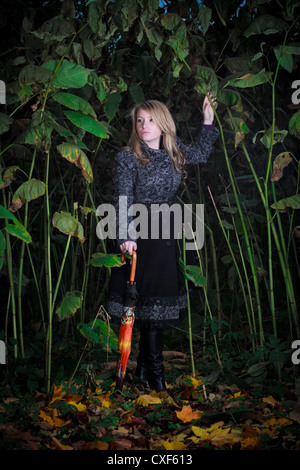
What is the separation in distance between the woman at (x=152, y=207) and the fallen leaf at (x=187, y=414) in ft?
0.93

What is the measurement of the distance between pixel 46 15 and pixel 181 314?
169 centimetres

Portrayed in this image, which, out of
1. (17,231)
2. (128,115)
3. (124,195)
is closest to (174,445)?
(17,231)

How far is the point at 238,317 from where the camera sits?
9.49ft

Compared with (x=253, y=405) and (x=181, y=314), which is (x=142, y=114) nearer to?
(x=181, y=314)

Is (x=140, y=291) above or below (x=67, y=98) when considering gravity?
below

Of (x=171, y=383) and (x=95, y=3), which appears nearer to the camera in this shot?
(x=95, y=3)

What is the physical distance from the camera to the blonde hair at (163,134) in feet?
7.16


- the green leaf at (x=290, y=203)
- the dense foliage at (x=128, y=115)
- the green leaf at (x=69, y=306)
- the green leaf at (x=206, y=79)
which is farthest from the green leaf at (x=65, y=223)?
the green leaf at (x=290, y=203)

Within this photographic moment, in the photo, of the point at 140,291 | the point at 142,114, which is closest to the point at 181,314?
the point at 140,291

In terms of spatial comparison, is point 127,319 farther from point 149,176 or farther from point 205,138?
point 205,138

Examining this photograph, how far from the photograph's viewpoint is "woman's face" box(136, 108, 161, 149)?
2.19m

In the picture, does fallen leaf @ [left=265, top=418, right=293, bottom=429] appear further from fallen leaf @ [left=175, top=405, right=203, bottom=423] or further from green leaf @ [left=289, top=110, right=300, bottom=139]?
green leaf @ [left=289, top=110, right=300, bottom=139]

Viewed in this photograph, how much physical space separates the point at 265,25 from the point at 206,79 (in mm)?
310

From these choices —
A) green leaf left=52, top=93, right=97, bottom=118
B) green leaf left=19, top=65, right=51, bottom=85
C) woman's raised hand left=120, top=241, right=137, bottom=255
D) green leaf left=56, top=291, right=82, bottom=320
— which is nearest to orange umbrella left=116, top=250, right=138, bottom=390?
woman's raised hand left=120, top=241, right=137, bottom=255
